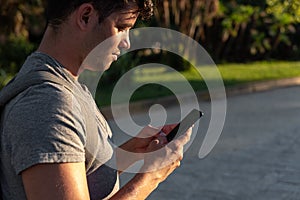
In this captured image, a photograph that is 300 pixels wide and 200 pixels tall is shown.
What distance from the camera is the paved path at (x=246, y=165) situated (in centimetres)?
614

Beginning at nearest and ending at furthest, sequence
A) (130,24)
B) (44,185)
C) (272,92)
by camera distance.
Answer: (44,185)
(130,24)
(272,92)

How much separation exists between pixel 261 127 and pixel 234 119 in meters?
0.93

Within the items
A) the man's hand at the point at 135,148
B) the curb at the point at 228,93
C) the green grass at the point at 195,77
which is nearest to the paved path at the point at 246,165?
the curb at the point at 228,93

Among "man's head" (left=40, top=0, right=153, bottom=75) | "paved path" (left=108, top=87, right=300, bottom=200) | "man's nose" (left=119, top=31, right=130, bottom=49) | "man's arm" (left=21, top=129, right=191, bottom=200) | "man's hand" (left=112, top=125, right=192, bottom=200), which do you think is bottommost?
"paved path" (left=108, top=87, right=300, bottom=200)

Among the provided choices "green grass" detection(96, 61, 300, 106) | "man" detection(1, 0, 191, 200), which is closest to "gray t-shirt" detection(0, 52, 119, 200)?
"man" detection(1, 0, 191, 200)

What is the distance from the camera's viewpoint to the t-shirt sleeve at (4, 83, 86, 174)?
1440mm

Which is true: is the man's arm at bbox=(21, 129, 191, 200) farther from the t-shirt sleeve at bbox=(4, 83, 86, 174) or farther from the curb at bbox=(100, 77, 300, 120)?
the curb at bbox=(100, 77, 300, 120)

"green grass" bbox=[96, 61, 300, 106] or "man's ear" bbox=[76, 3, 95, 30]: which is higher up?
"man's ear" bbox=[76, 3, 95, 30]

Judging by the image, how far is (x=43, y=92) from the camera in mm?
1493

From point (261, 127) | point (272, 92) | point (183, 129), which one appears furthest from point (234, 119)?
point (183, 129)

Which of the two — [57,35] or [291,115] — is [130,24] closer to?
[57,35]

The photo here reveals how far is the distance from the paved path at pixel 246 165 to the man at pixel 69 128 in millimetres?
2900

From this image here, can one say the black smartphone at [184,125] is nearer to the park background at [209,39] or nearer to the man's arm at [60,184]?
the man's arm at [60,184]

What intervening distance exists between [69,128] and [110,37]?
30 cm
